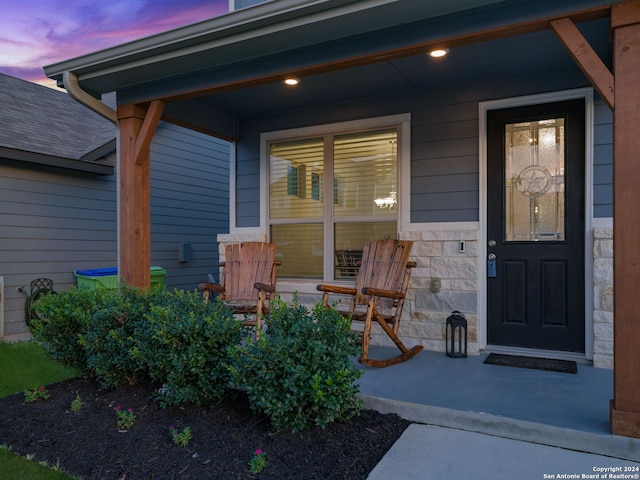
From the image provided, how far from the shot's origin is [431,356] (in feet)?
12.1

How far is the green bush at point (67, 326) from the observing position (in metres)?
3.11

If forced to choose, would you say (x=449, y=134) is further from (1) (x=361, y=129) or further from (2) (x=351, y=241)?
(2) (x=351, y=241)

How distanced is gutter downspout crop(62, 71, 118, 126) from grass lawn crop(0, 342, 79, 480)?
194 cm

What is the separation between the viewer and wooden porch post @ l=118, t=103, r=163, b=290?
370 cm

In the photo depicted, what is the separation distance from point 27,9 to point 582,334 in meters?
10.5

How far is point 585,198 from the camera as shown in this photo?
342cm

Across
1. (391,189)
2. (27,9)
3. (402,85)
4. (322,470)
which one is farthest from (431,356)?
(27,9)

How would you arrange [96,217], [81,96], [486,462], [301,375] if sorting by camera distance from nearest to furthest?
[486,462], [301,375], [81,96], [96,217]

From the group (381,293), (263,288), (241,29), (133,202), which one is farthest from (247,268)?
(241,29)

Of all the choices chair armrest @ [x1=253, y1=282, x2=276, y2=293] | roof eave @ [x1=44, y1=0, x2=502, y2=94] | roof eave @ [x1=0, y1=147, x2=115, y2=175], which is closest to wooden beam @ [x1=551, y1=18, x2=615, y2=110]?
roof eave @ [x1=44, y1=0, x2=502, y2=94]

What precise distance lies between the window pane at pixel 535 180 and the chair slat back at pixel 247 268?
2030 millimetres

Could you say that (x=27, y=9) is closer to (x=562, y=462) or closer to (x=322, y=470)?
(x=322, y=470)

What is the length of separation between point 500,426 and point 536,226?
1.89 meters

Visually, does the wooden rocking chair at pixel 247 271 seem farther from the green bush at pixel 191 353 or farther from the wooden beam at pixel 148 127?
the green bush at pixel 191 353
